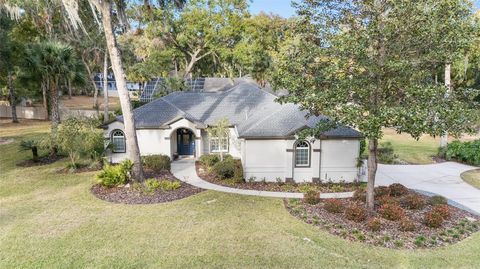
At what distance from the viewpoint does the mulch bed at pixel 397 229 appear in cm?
1025

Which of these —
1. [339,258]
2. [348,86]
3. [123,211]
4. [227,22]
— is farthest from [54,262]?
[227,22]

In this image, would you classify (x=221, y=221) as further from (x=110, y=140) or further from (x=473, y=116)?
(x=110, y=140)

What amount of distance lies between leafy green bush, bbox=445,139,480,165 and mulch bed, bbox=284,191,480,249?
10354 millimetres

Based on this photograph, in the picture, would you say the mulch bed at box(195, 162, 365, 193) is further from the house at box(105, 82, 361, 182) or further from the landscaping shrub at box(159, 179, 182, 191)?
the landscaping shrub at box(159, 179, 182, 191)

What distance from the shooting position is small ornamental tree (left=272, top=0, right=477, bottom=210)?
9.73m

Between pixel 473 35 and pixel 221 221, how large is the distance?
9993 mm

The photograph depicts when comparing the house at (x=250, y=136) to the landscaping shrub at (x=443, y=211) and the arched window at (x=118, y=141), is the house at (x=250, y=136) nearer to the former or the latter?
the arched window at (x=118, y=141)

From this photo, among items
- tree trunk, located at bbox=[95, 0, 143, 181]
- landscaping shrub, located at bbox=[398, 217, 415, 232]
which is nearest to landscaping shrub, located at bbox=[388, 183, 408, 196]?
landscaping shrub, located at bbox=[398, 217, 415, 232]

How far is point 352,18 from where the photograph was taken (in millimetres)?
10984

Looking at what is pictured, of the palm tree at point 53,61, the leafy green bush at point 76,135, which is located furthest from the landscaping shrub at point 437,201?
the palm tree at point 53,61

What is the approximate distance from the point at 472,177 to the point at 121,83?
63.0 ft

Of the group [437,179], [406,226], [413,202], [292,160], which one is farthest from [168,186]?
[437,179]

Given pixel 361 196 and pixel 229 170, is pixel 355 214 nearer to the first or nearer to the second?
pixel 361 196

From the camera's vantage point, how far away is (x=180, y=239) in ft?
33.7
